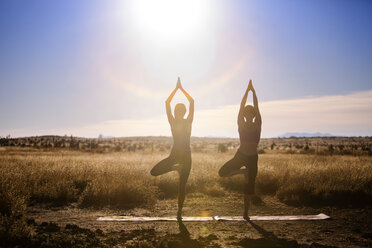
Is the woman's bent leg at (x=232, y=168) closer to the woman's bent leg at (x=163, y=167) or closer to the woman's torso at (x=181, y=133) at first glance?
the woman's torso at (x=181, y=133)

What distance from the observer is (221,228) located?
6117mm

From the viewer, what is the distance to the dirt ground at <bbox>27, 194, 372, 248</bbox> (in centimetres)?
516

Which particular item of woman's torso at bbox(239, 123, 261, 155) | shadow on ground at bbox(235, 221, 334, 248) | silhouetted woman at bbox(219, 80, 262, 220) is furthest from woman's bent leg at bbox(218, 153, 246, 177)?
shadow on ground at bbox(235, 221, 334, 248)

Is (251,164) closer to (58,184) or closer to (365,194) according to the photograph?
(365,194)

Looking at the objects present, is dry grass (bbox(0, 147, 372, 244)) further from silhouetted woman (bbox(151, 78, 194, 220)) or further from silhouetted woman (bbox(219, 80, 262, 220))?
silhouetted woman (bbox(219, 80, 262, 220))

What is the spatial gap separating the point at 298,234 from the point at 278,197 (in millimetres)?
3989

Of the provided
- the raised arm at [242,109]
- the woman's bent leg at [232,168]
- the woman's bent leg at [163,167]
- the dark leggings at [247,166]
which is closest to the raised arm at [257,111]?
the raised arm at [242,109]

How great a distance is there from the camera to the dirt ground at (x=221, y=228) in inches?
203

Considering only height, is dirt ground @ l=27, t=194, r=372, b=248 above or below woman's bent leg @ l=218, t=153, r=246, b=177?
below

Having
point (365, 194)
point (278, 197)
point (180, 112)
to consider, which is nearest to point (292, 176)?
point (278, 197)

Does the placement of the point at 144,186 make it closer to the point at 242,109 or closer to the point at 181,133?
the point at 181,133

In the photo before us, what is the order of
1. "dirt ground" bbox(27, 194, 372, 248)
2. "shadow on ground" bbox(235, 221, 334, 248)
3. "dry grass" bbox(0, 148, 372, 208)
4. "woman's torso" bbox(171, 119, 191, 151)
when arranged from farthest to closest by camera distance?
"dry grass" bbox(0, 148, 372, 208) < "woman's torso" bbox(171, 119, 191, 151) < "dirt ground" bbox(27, 194, 372, 248) < "shadow on ground" bbox(235, 221, 334, 248)

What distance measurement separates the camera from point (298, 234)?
225 inches

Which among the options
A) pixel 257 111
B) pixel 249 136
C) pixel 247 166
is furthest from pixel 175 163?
pixel 257 111
